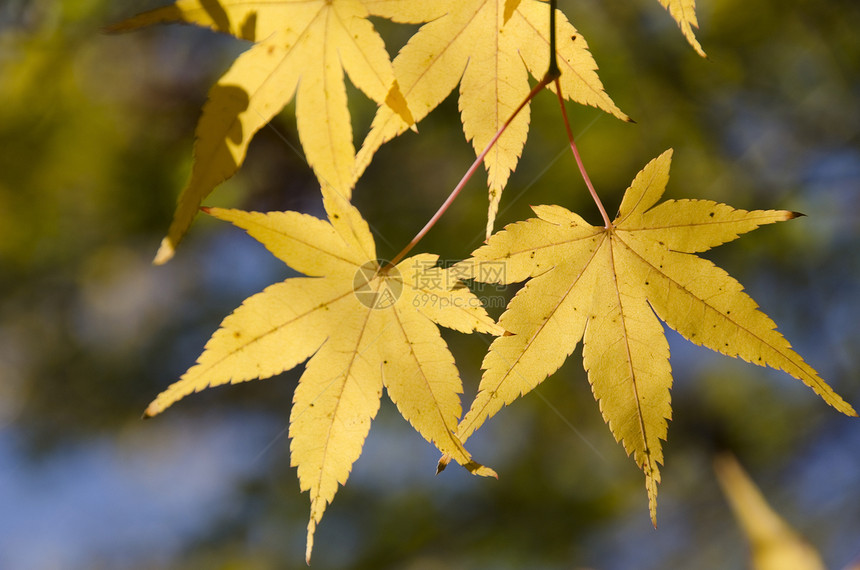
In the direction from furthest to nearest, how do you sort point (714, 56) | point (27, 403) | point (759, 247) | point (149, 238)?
point (27, 403) < point (149, 238) < point (759, 247) < point (714, 56)

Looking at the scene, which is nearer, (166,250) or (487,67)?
(166,250)

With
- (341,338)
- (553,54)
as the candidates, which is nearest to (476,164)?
(553,54)

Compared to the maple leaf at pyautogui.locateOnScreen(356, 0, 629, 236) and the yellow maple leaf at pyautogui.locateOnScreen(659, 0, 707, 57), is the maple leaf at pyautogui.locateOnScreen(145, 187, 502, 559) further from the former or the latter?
the yellow maple leaf at pyautogui.locateOnScreen(659, 0, 707, 57)

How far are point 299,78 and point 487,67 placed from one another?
24 cm

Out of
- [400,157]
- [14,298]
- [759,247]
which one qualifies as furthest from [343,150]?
[14,298]

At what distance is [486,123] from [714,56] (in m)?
1.93

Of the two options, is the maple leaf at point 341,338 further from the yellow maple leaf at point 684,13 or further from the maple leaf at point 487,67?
the yellow maple leaf at point 684,13

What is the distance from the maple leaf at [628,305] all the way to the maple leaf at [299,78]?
0.21m

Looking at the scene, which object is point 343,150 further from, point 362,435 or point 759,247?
point 759,247

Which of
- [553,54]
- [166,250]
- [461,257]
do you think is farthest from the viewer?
[461,257]

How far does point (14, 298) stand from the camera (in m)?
2.61

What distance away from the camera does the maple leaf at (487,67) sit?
0.62 meters

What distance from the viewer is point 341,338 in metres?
0.63

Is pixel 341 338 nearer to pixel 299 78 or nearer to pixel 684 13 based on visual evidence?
pixel 299 78
